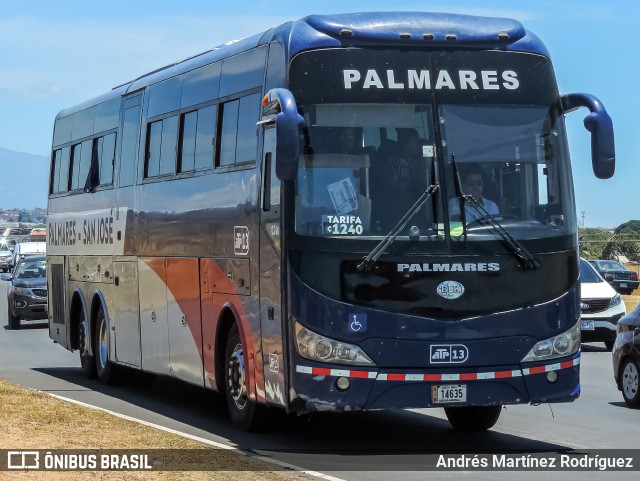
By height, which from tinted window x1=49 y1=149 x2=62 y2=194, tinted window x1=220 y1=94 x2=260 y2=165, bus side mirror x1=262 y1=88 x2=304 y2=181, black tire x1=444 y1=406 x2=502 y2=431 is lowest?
black tire x1=444 y1=406 x2=502 y2=431

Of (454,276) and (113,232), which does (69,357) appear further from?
(454,276)

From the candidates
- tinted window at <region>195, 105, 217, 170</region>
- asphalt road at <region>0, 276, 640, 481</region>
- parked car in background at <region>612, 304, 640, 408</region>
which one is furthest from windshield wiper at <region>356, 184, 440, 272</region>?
parked car in background at <region>612, 304, 640, 408</region>

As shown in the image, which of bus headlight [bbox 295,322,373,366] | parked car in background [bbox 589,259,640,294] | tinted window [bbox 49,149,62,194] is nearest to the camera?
bus headlight [bbox 295,322,373,366]

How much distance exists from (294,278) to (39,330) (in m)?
23.8

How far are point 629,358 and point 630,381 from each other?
297mm

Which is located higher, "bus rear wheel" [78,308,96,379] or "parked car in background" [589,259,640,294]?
"parked car in background" [589,259,640,294]

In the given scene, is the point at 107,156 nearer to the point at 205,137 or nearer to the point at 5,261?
the point at 205,137

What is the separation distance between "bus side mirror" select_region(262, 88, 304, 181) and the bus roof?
87cm

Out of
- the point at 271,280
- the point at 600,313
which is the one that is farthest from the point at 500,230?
the point at 600,313

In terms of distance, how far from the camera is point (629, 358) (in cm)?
1678

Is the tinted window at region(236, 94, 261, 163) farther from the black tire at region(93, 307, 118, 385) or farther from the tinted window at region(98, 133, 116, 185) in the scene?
the black tire at region(93, 307, 118, 385)

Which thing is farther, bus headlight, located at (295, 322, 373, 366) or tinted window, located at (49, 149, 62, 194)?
tinted window, located at (49, 149, 62, 194)

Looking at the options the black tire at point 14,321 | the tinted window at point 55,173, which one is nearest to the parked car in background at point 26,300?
the black tire at point 14,321

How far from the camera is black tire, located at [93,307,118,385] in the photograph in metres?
19.6
